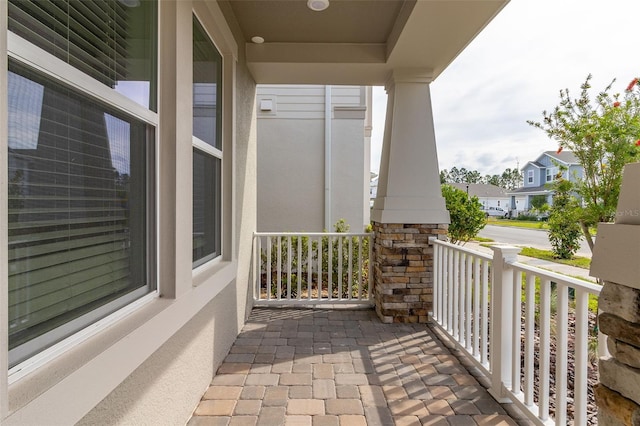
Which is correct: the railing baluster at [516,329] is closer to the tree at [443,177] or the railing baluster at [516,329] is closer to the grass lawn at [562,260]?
the tree at [443,177]

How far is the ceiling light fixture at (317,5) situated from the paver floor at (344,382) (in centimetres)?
299

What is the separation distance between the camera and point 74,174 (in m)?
1.13

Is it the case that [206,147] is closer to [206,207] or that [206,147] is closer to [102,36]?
[206,207]

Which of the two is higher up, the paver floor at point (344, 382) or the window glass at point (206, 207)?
the window glass at point (206, 207)

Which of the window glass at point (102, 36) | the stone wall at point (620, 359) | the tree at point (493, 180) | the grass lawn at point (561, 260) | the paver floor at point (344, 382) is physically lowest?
the paver floor at point (344, 382)

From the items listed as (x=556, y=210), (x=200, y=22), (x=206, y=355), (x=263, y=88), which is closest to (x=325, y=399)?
(x=206, y=355)

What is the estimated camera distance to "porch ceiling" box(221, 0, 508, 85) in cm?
271

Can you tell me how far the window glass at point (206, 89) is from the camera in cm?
226

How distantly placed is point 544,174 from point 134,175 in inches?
491

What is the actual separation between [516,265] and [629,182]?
1.05 meters

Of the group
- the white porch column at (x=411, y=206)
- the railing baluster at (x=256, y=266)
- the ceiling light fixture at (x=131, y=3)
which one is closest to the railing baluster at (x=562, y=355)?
the white porch column at (x=411, y=206)

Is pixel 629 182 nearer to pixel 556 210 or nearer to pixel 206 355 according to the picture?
pixel 206 355

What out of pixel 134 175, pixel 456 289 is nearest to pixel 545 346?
pixel 456 289

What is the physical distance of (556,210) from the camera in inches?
163
